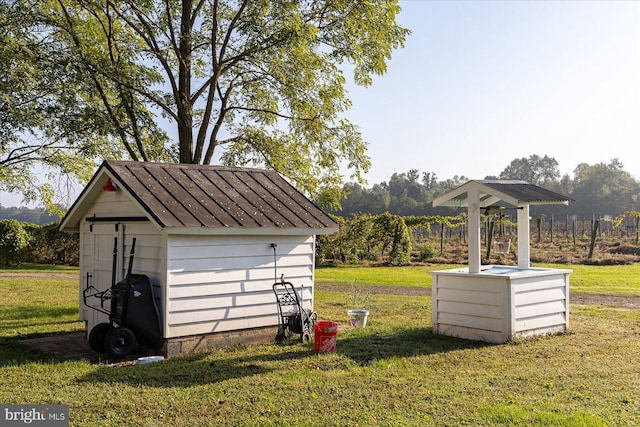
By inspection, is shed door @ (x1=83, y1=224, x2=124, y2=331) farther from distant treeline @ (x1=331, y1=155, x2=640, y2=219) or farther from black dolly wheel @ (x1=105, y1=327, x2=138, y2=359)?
distant treeline @ (x1=331, y1=155, x2=640, y2=219)

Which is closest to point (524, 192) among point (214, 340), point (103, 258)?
point (214, 340)

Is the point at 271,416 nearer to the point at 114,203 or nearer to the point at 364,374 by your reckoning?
the point at 364,374

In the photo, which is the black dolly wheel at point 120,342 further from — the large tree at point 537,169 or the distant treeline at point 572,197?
the large tree at point 537,169

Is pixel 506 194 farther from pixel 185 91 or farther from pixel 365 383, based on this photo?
pixel 185 91

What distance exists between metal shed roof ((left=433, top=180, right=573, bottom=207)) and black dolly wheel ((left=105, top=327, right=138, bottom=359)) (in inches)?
209

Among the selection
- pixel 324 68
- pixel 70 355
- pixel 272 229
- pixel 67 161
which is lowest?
pixel 70 355

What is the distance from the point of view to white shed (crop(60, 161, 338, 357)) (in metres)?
8.45

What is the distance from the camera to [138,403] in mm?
6047

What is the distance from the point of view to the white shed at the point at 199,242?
8.45m

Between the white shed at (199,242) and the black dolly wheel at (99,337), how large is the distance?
86cm

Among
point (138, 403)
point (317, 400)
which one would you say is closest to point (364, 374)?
point (317, 400)

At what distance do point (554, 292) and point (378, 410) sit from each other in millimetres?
5394

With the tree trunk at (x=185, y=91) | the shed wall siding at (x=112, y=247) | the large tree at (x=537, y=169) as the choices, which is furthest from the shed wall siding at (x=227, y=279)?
the large tree at (x=537, y=169)

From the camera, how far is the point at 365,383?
6.81 m
